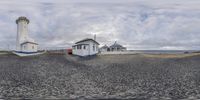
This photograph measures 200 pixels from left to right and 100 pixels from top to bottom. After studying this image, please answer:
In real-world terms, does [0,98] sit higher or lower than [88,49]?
lower

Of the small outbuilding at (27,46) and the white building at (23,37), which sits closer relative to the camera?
the small outbuilding at (27,46)

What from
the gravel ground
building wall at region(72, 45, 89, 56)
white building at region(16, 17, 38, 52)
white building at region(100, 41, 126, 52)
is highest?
white building at region(16, 17, 38, 52)

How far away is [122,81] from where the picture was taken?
76.0ft

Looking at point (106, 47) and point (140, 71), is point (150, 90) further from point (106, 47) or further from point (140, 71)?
point (106, 47)

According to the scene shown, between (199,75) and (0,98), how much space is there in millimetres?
16961

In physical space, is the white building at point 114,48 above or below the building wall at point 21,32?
below

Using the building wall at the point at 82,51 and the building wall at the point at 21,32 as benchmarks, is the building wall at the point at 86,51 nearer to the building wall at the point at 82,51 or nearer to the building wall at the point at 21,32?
the building wall at the point at 82,51

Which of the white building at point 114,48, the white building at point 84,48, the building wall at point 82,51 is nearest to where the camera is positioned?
the building wall at point 82,51

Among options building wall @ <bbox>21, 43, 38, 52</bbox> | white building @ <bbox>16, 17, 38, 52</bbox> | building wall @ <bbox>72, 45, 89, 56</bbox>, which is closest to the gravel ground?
building wall @ <bbox>72, 45, 89, 56</bbox>

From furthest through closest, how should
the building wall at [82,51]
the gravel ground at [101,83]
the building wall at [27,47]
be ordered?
the building wall at [27,47] → the building wall at [82,51] → the gravel ground at [101,83]

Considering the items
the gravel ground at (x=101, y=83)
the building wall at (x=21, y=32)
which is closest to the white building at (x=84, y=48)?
the building wall at (x=21, y=32)

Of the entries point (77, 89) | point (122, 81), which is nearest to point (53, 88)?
point (77, 89)

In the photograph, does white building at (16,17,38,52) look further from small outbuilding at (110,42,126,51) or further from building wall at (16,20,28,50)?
small outbuilding at (110,42,126,51)

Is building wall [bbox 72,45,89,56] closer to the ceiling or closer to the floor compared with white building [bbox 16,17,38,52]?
→ closer to the floor
